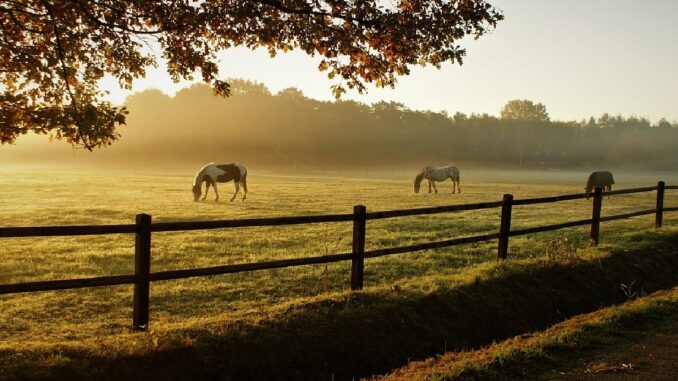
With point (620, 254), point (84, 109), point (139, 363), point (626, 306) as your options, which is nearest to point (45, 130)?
point (84, 109)

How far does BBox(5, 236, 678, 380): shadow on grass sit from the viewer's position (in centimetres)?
504

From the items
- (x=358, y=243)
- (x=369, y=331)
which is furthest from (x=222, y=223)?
(x=369, y=331)

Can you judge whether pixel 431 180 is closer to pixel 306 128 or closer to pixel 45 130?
pixel 45 130

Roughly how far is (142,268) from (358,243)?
2.87m

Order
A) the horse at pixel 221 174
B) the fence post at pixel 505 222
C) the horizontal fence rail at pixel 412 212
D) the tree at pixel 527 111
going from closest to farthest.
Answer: the horizontal fence rail at pixel 412 212 → the fence post at pixel 505 222 → the horse at pixel 221 174 → the tree at pixel 527 111

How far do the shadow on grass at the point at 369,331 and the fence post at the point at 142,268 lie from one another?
0.55 meters

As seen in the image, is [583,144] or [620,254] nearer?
[620,254]

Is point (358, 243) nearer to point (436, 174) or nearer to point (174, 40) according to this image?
point (174, 40)

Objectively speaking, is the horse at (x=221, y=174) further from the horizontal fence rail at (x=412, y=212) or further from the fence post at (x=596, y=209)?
the horizontal fence rail at (x=412, y=212)

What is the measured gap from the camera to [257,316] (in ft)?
20.2

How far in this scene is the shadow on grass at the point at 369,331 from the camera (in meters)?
5.04

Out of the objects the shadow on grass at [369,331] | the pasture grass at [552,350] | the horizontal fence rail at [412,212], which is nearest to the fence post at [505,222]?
the horizontal fence rail at [412,212]

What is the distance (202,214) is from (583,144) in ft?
418

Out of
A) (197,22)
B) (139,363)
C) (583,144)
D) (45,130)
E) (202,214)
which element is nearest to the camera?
(139,363)
